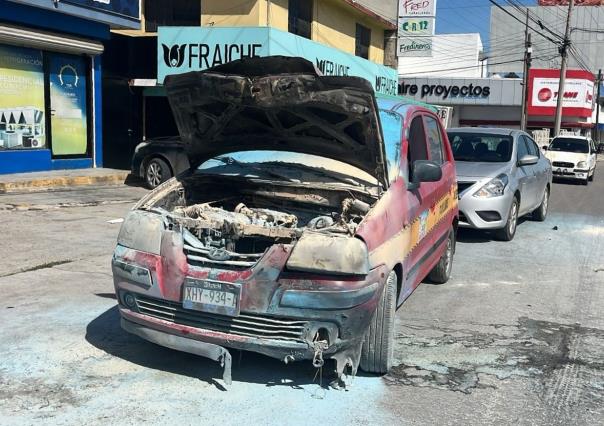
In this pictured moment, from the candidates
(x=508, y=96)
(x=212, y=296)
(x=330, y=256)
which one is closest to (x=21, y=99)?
(x=212, y=296)

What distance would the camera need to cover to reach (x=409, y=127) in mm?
5281

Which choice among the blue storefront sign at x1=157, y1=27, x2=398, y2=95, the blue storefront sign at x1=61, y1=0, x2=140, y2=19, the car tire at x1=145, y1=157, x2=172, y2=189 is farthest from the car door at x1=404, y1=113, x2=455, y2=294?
the blue storefront sign at x1=61, y1=0, x2=140, y2=19

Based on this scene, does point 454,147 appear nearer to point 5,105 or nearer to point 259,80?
point 259,80

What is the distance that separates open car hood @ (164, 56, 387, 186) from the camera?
14.1 ft

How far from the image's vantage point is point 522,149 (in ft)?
34.3

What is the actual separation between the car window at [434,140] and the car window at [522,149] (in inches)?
163

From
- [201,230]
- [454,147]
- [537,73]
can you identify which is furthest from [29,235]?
[537,73]

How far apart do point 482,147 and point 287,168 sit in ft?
19.7

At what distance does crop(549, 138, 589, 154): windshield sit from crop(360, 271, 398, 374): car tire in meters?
19.0

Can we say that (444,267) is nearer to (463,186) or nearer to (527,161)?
(463,186)

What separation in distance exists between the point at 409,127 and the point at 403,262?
4.07 ft

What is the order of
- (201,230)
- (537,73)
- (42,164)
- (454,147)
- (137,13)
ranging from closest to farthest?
1. (201,230)
2. (454,147)
3. (42,164)
4. (137,13)
5. (537,73)

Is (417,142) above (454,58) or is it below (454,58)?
below

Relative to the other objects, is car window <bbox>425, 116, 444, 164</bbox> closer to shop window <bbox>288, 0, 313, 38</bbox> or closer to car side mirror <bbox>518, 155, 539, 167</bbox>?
car side mirror <bbox>518, 155, 539, 167</bbox>
